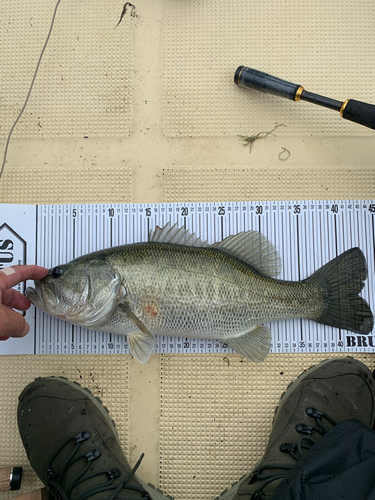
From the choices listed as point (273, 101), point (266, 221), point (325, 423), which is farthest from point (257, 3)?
point (325, 423)

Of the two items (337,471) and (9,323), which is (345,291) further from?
(9,323)

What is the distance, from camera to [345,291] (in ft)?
6.26

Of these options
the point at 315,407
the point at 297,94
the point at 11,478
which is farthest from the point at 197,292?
the point at 11,478

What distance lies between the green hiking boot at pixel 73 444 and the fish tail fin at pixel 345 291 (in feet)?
4.26

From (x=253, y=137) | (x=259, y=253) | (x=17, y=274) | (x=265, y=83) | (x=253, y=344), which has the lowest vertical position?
(x=253, y=344)

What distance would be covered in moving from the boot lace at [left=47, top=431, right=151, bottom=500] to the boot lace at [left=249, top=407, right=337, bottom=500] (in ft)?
1.91

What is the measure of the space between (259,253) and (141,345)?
827 mm

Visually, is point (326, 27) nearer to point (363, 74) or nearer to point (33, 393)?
point (363, 74)

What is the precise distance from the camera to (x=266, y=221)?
2047 mm

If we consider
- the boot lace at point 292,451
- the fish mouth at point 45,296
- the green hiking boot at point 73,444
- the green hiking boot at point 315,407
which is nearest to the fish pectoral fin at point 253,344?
the green hiking boot at point 315,407

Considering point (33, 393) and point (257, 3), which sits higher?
point (257, 3)

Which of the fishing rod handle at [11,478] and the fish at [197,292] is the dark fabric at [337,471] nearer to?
the fish at [197,292]

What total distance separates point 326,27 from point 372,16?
0.29 m

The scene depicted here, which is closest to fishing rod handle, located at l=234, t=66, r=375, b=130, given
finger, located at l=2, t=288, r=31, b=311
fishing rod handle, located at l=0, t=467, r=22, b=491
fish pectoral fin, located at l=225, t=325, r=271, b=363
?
fish pectoral fin, located at l=225, t=325, r=271, b=363
